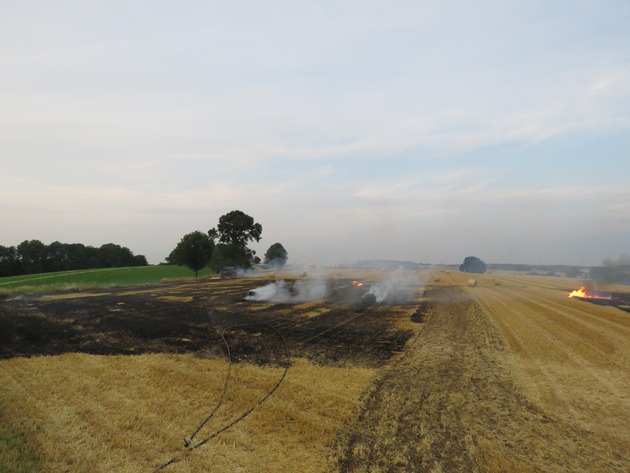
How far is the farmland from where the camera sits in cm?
755

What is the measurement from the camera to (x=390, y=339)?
1817 centimetres

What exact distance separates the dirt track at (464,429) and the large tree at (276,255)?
4864 inches

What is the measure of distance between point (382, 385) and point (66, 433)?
351 inches

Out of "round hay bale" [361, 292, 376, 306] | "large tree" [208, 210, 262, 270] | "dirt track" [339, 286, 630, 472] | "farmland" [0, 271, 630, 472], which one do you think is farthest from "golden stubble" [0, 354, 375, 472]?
"large tree" [208, 210, 262, 270]

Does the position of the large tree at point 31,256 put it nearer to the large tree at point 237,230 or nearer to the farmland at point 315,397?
the large tree at point 237,230

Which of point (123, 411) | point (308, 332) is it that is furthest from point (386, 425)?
point (308, 332)

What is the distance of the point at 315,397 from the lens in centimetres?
1065

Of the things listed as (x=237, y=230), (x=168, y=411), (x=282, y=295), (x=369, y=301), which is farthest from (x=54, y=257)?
(x=168, y=411)

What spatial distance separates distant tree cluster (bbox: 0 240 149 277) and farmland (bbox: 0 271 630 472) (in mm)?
112296

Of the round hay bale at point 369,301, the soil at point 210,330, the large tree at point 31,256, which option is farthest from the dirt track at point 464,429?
the large tree at point 31,256

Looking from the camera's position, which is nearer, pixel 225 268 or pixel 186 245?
pixel 186 245

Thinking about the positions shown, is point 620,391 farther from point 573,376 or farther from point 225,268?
point 225,268

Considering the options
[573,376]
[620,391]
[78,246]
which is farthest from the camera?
[78,246]

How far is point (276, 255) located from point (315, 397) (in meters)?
133
